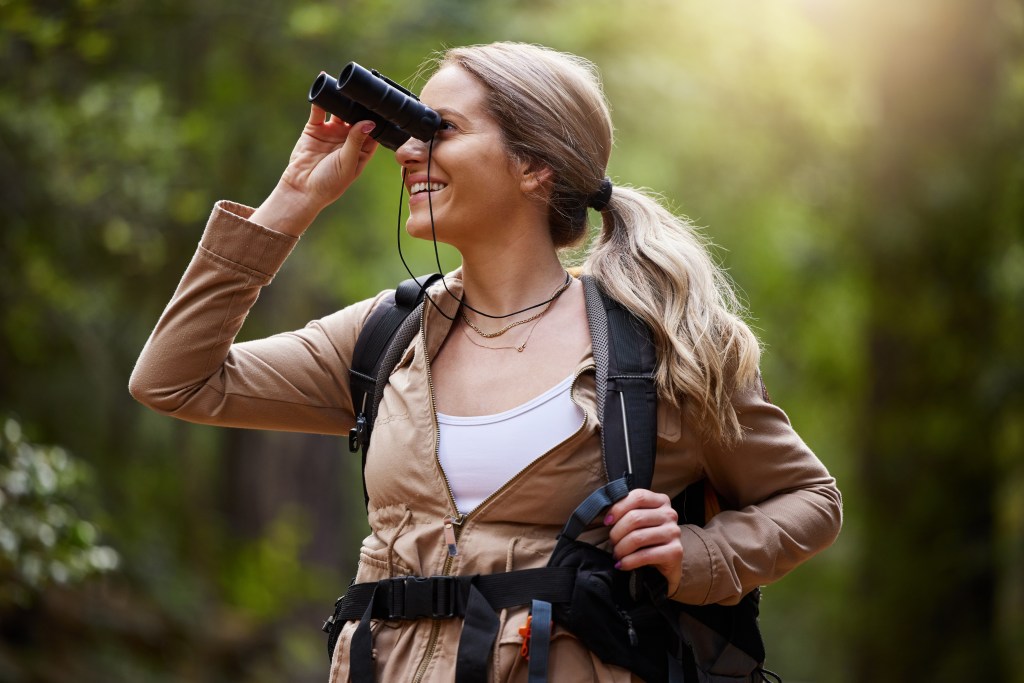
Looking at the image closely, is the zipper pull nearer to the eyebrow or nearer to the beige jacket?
the beige jacket

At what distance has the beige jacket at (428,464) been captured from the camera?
2.83 meters

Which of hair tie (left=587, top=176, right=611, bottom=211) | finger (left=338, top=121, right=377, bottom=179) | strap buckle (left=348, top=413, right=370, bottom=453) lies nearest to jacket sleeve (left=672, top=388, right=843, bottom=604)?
hair tie (left=587, top=176, right=611, bottom=211)

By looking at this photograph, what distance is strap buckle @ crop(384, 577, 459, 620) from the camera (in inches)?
109

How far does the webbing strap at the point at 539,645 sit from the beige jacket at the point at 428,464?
0.18 ft

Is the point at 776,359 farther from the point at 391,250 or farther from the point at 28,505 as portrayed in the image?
the point at 28,505

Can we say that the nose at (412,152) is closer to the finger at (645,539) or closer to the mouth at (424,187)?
the mouth at (424,187)

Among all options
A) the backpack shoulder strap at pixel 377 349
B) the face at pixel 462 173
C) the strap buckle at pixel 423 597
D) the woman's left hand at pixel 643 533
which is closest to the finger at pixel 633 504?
the woman's left hand at pixel 643 533

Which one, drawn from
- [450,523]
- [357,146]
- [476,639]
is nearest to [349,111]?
[357,146]

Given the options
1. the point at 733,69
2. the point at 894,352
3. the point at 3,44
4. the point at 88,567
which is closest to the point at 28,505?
the point at 88,567

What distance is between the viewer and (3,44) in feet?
19.4

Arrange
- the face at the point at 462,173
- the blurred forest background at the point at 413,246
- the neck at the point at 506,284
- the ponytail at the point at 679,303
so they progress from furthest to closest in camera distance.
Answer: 1. the blurred forest background at the point at 413,246
2. the neck at the point at 506,284
3. the face at the point at 462,173
4. the ponytail at the point at 679,303

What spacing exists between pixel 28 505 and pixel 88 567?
0.31 m

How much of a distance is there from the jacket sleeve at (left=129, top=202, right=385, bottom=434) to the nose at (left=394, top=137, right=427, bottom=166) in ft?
1.12

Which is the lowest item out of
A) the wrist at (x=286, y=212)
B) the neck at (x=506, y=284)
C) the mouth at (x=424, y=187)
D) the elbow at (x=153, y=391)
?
the elbow at (x=153, y=391)
